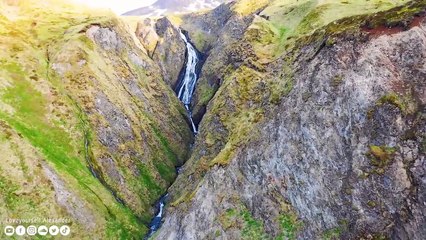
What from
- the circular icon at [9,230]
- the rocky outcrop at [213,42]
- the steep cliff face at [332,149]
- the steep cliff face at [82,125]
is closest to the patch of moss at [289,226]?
the steep cliff face at [332,149]

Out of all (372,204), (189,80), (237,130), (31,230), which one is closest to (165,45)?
(189,80)

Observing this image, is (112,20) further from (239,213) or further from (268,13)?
(239,213)

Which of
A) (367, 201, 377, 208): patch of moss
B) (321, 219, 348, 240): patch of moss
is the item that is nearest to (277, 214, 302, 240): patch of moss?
(321, 219, 348, 240): patch of moss

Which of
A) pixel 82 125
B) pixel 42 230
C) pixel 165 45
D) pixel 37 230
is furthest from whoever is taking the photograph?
pixel 165 45

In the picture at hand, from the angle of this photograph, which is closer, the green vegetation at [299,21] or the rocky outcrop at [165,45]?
the green vegetation at [299,21]

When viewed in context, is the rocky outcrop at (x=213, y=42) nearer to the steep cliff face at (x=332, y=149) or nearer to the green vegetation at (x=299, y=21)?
the green vegetation at (x=299, y=21)

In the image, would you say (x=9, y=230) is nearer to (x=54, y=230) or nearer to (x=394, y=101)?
(x=54, y=230)

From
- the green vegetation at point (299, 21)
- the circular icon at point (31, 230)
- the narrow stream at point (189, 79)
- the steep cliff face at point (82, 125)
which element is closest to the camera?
the circular icon at point (31, 230)

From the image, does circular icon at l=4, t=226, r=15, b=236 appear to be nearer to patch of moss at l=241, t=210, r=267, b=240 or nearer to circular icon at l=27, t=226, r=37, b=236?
circular icon at l=27, t=226, r=37, b=236
